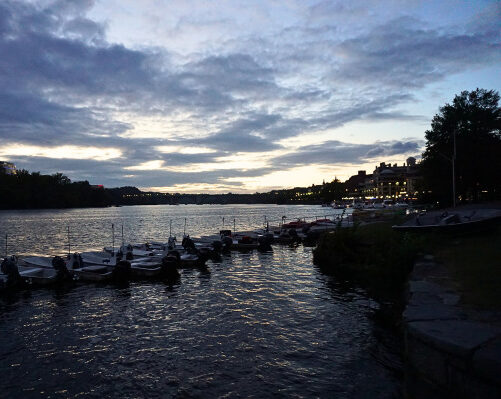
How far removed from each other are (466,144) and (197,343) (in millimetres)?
50333

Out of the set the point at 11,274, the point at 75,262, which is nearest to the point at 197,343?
the point at 11,274

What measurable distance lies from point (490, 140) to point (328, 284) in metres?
44.6

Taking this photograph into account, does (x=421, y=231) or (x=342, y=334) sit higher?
(x=421, y=231)

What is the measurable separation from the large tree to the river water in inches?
1520

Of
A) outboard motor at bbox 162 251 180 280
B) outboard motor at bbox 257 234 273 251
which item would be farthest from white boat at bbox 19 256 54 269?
outboard motor at bbox 257 234 273 251

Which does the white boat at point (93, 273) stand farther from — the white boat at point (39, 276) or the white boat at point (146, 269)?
the white boat at point (146, 269)

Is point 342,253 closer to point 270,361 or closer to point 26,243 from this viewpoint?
point 270,361

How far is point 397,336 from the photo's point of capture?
11.6 m

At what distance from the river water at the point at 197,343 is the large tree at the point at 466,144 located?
127 ft

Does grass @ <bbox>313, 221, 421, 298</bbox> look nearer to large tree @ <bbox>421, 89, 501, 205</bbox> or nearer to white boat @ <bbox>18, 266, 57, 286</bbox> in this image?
white boat @ <bbox>18, 266, 57, 286</bbox>

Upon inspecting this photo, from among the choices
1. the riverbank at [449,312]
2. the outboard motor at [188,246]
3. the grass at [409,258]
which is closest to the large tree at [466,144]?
the grass at [409,258]

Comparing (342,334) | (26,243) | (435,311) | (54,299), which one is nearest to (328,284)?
(342,334)

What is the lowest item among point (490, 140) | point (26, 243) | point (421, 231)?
point (26, 243)

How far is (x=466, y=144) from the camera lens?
48469 millimetres
